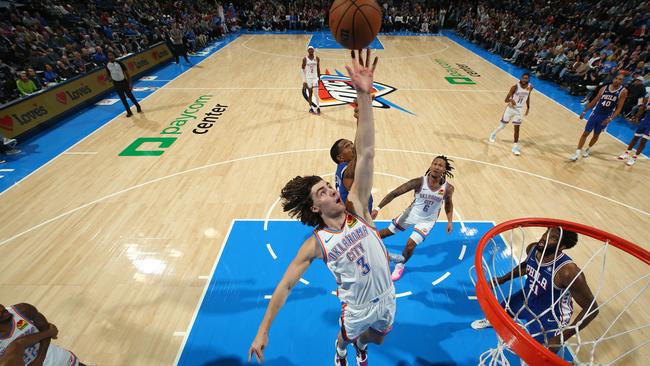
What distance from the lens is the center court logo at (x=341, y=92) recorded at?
10320mm

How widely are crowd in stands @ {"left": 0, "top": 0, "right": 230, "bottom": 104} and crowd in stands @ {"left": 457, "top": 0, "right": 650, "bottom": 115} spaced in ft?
49.3

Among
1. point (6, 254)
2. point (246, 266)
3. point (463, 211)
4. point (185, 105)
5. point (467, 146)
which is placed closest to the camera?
point (246, 266)

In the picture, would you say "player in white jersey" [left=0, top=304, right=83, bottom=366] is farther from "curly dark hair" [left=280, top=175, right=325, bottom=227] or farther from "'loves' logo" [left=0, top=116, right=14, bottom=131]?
"'loves' logo" [left=0, top=116, right=14, bottom=131]

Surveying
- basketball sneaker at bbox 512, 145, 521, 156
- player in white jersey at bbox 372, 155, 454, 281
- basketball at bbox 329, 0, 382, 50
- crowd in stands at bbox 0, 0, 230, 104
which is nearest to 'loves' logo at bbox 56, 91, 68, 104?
crowd in stands at bbox 0, 0, 230, 104

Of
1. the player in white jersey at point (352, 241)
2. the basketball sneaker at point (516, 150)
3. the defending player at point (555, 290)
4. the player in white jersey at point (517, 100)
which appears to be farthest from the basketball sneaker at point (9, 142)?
the basketball sneaker at point (516, 150)

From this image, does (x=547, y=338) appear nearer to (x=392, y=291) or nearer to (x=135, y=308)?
(x=392, y=291)

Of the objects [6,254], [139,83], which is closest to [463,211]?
[6,254]

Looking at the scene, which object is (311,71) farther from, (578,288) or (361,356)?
(578,288)

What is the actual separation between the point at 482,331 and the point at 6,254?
676 cm

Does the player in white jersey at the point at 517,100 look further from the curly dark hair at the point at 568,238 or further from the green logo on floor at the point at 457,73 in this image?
the green logo on floor at the point at 457,73

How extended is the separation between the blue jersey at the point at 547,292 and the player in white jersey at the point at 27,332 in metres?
4.08

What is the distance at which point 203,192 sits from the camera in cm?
625

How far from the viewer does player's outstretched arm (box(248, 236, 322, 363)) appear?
2014 millimetres

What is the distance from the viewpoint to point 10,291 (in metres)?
4.34
